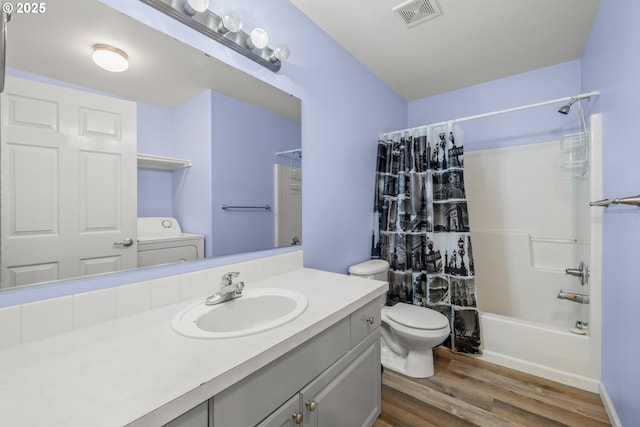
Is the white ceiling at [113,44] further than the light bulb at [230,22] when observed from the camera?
No

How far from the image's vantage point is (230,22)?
113cm

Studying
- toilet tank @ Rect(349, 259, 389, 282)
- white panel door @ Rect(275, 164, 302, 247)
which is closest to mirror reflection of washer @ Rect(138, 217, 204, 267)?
white panel door @ Rect(275, 164, 302, 247)

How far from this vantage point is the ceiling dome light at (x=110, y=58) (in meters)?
0.88

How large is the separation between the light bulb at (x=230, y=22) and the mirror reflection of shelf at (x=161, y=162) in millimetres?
605

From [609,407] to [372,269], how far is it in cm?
143

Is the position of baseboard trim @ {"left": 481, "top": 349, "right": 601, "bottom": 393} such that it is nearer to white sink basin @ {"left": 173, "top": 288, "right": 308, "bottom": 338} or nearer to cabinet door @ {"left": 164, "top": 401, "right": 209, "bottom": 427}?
white sink basin @ {"left": 173, "top": 288, "right": 308, "bottom": 338}

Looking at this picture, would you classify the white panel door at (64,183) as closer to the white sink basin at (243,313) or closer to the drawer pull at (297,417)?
the white sink basin at (243,313)

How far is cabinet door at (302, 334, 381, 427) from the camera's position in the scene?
3.00 feet

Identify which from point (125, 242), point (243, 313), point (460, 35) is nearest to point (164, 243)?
point (125, 242)

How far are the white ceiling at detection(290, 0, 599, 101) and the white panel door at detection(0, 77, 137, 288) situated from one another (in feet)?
4.25

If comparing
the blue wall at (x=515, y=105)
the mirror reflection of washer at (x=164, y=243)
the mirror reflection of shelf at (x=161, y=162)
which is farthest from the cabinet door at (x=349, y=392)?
the blue wall at (x=515, y=105)

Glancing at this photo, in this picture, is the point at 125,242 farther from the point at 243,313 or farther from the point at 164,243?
the point at 243,313

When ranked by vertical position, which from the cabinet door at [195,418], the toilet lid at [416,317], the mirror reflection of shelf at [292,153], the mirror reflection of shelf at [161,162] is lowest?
the toilet lid at [416,317]

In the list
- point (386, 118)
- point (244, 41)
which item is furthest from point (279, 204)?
point (386, 118)
